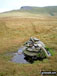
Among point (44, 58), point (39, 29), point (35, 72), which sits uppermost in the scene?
point (35, 72)

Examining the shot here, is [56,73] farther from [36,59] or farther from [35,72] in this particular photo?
[36,59]

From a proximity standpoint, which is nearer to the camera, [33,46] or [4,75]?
[4,75]

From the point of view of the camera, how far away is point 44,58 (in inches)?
675

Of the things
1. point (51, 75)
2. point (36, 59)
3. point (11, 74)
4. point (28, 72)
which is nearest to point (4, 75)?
point (11, 74)

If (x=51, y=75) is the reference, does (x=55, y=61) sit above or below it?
below

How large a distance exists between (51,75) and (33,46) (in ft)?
19.5

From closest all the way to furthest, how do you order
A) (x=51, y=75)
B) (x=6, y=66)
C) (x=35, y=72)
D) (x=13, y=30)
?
(x=51, y=75) < (x=35, y=72) < (x=6, y=66) < (x=13, y=30)

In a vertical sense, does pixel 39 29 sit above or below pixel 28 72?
below

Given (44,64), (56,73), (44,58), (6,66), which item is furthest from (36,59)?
(56,73)

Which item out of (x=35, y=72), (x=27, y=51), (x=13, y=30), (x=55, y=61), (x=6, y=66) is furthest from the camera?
(x=13, y=30)

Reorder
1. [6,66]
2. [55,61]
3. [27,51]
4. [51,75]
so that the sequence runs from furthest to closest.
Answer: [27,51], [55,61], [6,66], [51,75]

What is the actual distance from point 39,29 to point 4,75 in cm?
3012

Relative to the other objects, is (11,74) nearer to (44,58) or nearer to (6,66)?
(6,66)

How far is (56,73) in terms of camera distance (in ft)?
42.1
